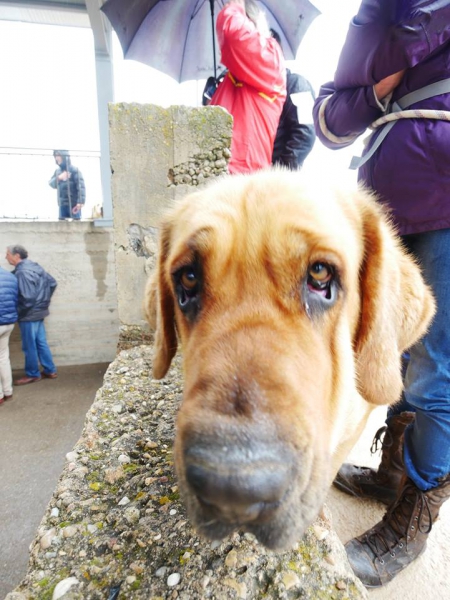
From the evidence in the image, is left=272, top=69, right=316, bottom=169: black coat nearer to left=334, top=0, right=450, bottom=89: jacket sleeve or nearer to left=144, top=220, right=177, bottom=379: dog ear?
left=334, top=0, right=450, bottom=89: jacket sleeve

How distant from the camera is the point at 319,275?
1.55 metres

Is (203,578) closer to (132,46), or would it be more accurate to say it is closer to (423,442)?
(423,442)

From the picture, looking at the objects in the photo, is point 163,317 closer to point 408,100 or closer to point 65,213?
point 408,100

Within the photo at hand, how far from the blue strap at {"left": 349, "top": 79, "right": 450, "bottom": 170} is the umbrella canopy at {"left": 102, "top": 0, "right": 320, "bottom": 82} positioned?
4.91 metres

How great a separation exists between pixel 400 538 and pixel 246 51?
4.16 m

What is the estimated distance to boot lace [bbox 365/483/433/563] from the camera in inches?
93.2

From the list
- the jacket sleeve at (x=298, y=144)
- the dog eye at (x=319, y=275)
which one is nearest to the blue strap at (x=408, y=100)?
the dog eye at (x=319, y=275)

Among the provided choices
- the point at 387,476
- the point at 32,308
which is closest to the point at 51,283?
the point at 32,308

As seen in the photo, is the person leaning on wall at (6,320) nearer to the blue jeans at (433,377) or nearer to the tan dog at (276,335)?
the tan dog at (276,335)

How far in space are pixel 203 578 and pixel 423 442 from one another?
5.21 feet

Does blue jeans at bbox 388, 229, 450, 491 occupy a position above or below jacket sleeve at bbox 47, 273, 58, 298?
above

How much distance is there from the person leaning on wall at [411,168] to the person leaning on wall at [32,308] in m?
8.97

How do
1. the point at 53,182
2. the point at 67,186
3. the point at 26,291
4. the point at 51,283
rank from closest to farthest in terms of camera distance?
the point at 26,291, the point at 51,283, the point at 67,186, the point at 53,182

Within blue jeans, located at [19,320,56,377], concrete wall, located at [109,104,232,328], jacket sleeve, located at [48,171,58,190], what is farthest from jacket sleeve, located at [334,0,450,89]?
jacket sleeve, located at [48,171,58,190]
